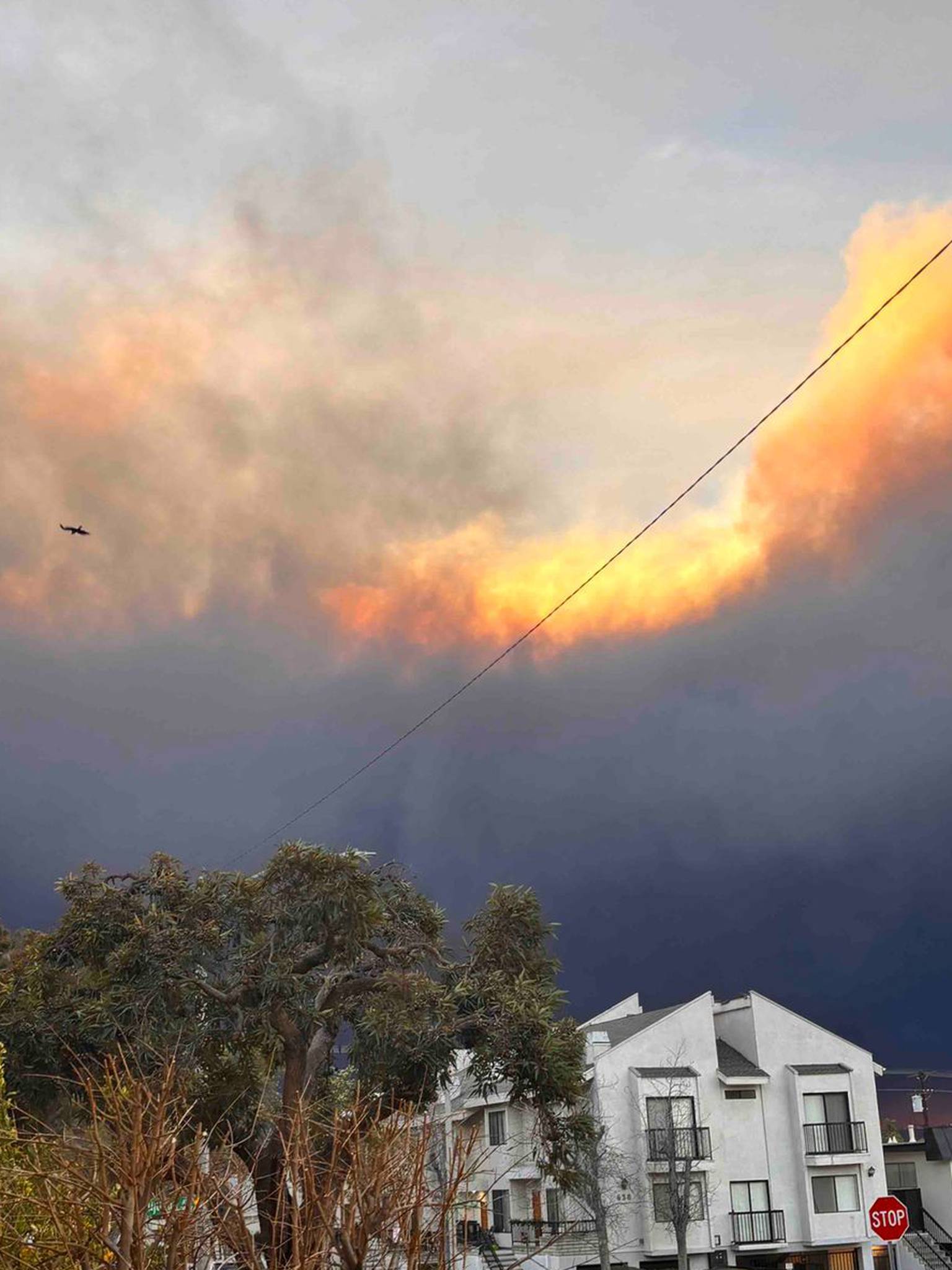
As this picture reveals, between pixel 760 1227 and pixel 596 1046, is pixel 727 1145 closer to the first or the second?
pixel 760 1227

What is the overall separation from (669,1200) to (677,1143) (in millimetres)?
2068

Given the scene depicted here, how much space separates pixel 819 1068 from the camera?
2280 inches

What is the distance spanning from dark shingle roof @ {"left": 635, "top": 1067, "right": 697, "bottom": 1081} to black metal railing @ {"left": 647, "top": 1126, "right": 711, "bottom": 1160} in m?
2.02

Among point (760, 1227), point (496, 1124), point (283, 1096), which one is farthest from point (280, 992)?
point (760, 1227)

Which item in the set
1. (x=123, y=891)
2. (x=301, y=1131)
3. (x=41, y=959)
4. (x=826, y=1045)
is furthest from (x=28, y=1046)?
(x=826, y=1045)

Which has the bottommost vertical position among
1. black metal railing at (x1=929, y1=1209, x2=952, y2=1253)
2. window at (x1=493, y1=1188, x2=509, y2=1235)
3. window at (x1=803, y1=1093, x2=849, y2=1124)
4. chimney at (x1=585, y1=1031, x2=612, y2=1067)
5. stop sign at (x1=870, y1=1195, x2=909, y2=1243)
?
black metal railing at (x1=929, y1=1209, x2=952, y2=1253)

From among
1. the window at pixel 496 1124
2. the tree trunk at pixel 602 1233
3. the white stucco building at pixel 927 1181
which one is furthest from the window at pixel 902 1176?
the window at pixel 496 1124

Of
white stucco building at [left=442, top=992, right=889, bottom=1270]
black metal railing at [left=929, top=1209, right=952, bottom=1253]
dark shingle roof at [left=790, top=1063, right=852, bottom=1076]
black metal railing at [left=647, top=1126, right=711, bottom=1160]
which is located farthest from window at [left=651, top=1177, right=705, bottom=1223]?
black metal railing at [left=929, top=1209, right=952, bottom=1253]

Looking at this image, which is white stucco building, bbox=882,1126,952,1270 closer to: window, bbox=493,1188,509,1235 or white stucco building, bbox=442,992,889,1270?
white stucco building, bbox=442,992,889,1270

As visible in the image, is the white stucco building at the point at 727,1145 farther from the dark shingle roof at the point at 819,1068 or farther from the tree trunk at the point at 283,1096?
the tree trunk at the point at 283,1096

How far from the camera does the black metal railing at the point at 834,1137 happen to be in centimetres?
5644

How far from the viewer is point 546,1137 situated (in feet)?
88.7

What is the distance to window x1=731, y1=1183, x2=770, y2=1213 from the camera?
55.7m

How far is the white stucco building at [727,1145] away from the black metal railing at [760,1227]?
0.05 m
